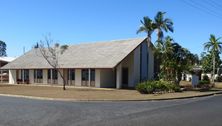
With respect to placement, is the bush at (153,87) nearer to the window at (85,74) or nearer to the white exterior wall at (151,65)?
the white exterior wall at (151,65)

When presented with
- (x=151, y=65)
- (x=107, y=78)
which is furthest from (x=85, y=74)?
(x=151, y=65)

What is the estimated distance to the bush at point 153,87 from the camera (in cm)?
3269

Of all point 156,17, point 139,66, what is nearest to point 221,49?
point 156,17

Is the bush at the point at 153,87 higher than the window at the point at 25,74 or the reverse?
the reverse

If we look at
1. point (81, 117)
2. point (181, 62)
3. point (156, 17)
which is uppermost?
point (156, 17)

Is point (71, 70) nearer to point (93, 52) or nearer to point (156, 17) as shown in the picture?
point (93, 52)

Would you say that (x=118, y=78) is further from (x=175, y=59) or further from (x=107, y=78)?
(x=175, y=59)

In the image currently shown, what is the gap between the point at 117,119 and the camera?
46.0 feet

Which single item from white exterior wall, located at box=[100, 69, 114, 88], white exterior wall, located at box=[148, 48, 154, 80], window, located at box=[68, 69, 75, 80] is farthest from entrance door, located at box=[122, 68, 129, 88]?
window, located at box=[68, 69, 75, 80]

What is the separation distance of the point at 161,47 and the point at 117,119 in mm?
27152

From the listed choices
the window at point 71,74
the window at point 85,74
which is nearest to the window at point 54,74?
the window at point 71,74

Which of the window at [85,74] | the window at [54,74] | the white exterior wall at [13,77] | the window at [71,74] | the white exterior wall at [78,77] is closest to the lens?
the window at [85,74]

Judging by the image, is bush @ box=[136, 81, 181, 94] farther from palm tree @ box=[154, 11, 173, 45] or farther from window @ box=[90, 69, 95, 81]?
palm tree @ box=[154, 11, 173, 45]

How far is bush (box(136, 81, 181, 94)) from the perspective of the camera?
107ft
